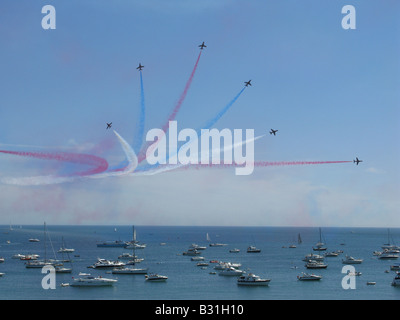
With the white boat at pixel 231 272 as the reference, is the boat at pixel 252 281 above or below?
above

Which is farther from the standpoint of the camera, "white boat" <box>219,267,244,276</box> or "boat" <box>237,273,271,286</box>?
"white boat" <box>219,267,244,276</box>

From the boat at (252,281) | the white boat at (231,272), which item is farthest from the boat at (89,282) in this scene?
the white boat at (231,272)

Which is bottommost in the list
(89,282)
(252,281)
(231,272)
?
(231,272)

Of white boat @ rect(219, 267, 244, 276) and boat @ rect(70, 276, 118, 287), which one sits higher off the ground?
boat @ rect(70, 276, 118, 287)

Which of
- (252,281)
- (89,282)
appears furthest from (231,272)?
(89,282)

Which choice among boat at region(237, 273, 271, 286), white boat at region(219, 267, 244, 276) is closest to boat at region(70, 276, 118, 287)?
boat at region(237, 273, 271, 286)

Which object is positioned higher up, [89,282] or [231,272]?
[89,282]

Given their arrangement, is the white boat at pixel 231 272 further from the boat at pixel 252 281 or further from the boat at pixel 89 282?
the boat at pixel 89 282

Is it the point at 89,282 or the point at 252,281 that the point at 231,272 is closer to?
the point at 252,281

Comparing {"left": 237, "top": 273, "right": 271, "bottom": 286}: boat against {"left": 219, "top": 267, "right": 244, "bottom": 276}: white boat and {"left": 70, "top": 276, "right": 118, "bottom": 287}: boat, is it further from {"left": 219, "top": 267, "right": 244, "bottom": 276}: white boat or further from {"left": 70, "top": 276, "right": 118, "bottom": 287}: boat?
{"left": 70, "top": 276, "right": 118, "bottom": 287}: boat

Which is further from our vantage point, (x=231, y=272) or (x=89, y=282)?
(x=231, y=272)

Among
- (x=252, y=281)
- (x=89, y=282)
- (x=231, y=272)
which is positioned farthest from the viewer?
(x=231, y=272)
